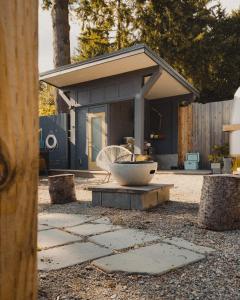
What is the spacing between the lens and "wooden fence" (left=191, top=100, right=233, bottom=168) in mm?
10453

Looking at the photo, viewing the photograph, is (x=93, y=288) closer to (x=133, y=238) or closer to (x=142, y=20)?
(x=133, y=238)

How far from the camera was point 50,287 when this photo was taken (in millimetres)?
1947

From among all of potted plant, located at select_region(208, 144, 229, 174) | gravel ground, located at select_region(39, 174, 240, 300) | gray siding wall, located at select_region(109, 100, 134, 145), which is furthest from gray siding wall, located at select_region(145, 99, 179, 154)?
gravel ground, located at select_region(39, 174, 240, 300)

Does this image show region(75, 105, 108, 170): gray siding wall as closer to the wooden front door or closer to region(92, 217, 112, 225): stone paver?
the wooden front door

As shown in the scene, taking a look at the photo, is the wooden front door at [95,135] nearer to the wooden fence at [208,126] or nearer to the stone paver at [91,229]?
the wooden fence at [208,126]

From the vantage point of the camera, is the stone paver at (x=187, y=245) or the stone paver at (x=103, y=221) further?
the stone paver at (x=103, y=221)

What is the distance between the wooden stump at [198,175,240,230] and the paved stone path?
530mm

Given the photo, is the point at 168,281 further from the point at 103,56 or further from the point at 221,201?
the point at 103,56

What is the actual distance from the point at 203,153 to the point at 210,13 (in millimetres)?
9497

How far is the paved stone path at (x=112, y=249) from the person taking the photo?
2326 mm

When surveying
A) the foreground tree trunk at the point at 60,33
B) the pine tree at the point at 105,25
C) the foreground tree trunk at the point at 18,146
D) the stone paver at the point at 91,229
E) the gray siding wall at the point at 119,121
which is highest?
the pine tree at the point at 105,25

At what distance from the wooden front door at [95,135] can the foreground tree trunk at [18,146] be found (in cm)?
1031

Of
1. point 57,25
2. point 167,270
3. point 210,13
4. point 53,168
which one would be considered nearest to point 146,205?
point 167,270

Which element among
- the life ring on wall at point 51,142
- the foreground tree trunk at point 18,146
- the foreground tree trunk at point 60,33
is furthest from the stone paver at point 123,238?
the foreground tree trunk at point 60,33
